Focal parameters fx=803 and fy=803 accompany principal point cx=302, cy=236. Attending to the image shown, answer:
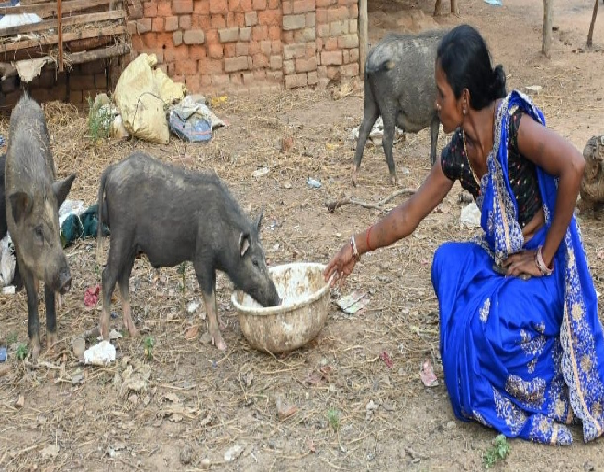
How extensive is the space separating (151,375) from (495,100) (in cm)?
251

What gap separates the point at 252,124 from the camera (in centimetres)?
954

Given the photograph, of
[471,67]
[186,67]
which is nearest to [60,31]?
[186,67]

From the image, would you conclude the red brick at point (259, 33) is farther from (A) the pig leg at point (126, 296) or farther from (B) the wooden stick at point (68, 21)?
(A) the pig leg at point (126, 296)

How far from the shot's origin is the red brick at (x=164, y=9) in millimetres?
9875

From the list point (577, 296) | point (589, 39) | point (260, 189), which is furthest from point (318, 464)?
point (589, 39)

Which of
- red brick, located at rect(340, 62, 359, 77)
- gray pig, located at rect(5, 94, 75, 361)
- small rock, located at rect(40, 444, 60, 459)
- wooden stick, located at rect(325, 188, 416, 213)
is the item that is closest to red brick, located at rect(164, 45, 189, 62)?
red brick, located at rect(340, 62, 359, 77)

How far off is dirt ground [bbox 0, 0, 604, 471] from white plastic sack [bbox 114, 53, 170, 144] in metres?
1.10

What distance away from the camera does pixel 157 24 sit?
993 cm

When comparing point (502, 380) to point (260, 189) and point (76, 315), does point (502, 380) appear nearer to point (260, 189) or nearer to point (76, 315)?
point (76, 315)

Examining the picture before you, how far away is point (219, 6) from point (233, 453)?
726cm

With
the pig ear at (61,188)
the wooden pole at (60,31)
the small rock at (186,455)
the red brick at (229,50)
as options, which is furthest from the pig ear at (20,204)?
the red brick at (229,50)

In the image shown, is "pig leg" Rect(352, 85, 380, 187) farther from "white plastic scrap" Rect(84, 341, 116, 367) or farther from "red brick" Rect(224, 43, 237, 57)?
"white plastic scrap" Rect(84, 341, 116, 367)

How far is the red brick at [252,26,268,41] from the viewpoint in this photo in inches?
408

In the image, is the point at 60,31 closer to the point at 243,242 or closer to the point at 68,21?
the point at 68,21
